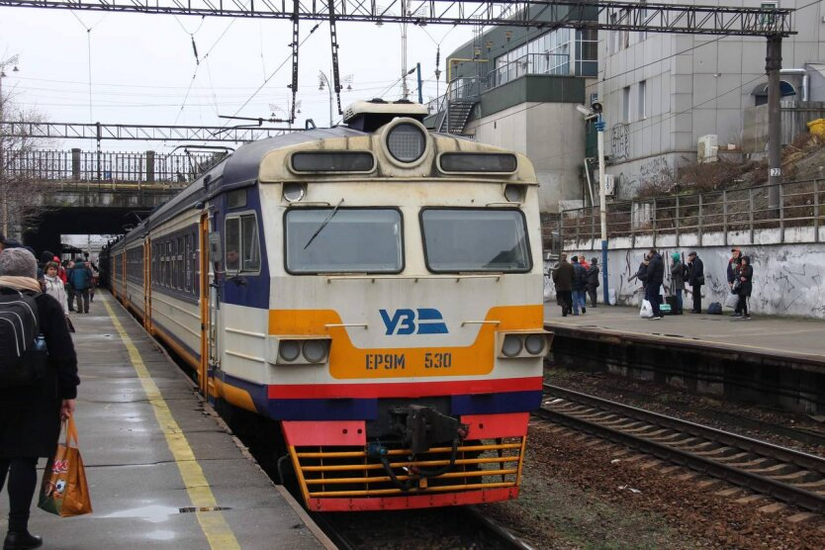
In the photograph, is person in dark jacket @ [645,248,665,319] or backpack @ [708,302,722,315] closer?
person in dark jacket @ [645,248,665,319]

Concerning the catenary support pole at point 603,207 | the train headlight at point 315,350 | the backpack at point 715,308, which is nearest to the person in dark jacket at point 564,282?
the catenary support pole at point 603,207

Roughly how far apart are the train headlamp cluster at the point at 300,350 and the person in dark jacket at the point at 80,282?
2220 centimetres

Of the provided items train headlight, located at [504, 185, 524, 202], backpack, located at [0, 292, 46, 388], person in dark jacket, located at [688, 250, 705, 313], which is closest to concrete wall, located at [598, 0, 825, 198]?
person in dark jacket, located at [688, 250, 705, 313]

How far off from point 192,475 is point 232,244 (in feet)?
6.30

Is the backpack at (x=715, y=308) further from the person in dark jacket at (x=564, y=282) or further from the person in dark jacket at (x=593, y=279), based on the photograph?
the person in dark jacket at (x=593, y=279)

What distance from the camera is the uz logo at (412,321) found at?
7.18 m

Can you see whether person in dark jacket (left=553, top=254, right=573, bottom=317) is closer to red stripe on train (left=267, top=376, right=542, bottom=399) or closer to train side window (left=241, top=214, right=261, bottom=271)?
red stripe on train (left=267, top=376, right=542, bottom=399)

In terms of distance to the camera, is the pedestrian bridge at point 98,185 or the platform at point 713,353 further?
the pedestrian bridge at point 98,185

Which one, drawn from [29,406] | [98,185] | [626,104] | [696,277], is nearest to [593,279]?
[696,277]

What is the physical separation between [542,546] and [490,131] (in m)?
37.2

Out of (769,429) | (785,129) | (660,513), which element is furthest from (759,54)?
(660,513)

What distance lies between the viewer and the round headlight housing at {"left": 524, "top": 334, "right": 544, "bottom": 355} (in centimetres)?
749

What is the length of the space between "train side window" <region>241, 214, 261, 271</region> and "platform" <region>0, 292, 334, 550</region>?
5.22ft

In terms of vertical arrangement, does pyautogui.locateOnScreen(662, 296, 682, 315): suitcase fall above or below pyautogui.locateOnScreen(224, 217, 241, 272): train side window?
below
